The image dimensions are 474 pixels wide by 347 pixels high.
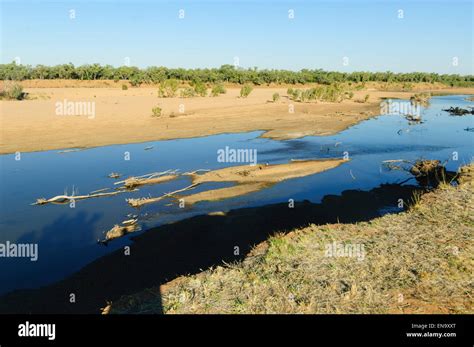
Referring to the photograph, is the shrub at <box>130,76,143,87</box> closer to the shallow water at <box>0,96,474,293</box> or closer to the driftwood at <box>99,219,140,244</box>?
the shallow water at <box>0,96,474,293</box>

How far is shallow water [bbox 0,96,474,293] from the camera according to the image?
11.9m

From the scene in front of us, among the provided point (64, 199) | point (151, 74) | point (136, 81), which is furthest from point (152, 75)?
point (64, 199)

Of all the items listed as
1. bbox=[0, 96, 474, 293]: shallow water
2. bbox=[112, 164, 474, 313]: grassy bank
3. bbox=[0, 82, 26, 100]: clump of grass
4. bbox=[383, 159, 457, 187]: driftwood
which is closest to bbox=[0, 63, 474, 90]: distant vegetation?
bbox=[0, 82, 26, 100]: clump of grass

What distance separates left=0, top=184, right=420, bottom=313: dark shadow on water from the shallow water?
0.56 meters

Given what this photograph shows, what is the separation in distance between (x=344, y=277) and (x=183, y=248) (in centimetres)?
534

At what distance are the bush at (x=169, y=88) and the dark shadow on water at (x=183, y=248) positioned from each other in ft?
133

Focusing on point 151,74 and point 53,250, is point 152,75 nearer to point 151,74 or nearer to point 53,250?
point 151,74

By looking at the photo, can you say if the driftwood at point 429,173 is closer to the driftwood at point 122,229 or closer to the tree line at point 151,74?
the driftwood at point 122,229

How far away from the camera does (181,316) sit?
703cm

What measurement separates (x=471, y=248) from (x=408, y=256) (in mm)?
1601

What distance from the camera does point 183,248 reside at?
11.6 m

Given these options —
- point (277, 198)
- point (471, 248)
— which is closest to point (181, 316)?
point (471, 248)

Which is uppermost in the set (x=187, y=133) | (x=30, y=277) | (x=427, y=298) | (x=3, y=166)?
(x=187, y=133)

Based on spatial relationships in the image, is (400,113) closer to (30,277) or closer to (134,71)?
(30,277)
